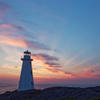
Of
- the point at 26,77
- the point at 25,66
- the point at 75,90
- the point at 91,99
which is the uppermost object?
the point at 25,66

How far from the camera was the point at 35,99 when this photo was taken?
113 ft

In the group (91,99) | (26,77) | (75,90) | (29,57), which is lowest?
(91,99)

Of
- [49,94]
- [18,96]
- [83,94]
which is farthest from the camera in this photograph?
[18,96]

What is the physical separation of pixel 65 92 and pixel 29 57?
18372 millimetres

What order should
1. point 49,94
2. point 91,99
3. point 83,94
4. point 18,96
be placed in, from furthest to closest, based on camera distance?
point 18,96, point 49,94, point 83,94, point 91,99

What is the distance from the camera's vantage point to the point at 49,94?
116 ft

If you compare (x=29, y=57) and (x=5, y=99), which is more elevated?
(x=29, y=57)

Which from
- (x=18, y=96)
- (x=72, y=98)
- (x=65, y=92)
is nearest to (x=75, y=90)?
(x=65, y=92)

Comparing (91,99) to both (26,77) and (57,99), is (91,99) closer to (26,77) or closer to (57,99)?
(57,99)

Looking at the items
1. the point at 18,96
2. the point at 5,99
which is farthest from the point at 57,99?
the point at 5,99

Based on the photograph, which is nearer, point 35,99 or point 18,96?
point 35,99

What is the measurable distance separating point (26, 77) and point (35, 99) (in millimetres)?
12710

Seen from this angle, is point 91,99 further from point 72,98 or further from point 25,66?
point 25,66

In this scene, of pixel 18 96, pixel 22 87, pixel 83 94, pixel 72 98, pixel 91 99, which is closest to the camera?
pixel 91 99
